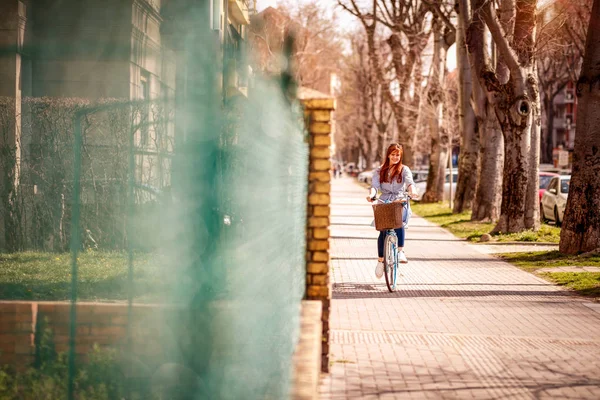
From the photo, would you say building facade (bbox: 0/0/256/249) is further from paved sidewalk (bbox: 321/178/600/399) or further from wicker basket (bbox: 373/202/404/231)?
wicker basket (bbox: 373/202/404/231)

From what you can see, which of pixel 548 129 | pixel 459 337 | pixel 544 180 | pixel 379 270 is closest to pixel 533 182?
pixel 379 270

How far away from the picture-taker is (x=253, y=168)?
3.81 metres

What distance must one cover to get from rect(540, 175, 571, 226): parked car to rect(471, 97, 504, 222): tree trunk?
8.80 feet

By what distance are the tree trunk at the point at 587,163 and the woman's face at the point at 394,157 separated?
19.8ft

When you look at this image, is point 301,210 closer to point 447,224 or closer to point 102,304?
point 102,304

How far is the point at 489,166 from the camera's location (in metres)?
24.8

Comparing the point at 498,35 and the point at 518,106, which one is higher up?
the point at 498,35

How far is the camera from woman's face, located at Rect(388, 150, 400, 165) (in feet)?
35.8

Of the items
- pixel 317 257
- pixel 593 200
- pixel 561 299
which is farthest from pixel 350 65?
pixel 317 257

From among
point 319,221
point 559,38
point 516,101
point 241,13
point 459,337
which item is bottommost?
point 459,337

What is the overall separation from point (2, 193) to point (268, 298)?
592cm

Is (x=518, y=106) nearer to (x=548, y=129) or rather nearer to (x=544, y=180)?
(x=544, y=180)

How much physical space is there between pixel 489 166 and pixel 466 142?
476 cm

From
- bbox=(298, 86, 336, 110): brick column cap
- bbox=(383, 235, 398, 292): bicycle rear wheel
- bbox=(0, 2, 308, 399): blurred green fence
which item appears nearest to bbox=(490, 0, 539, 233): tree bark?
bbox=(383, 235, 398, 292): bicycle rear wheel
